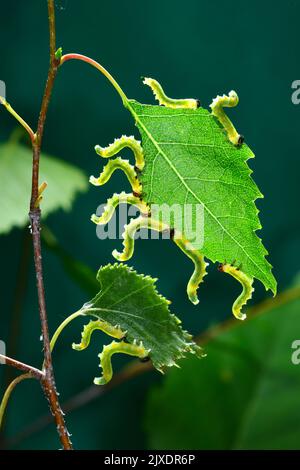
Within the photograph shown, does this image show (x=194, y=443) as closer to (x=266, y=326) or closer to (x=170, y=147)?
(x=266, y=326)

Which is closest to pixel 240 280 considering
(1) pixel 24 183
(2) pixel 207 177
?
(2) pixel 207 177

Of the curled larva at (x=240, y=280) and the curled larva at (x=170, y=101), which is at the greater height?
the curled larva at (x=170, y=101)

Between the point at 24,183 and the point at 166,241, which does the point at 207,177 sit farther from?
the point at 166,241

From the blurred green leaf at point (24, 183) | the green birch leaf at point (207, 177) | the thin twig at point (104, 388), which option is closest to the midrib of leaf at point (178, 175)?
the green birch leaf at point (207, 177)

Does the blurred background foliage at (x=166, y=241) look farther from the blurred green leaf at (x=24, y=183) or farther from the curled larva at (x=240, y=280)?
the curled larva at (x=240, y=280)

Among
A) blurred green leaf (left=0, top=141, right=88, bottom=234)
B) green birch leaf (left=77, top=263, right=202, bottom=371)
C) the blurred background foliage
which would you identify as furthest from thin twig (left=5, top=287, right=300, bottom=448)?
green birch leaf (left=77, top=263, right=202, bottom=371)

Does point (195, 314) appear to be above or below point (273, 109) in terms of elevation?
below

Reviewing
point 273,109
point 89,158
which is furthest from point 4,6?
point 273,109
